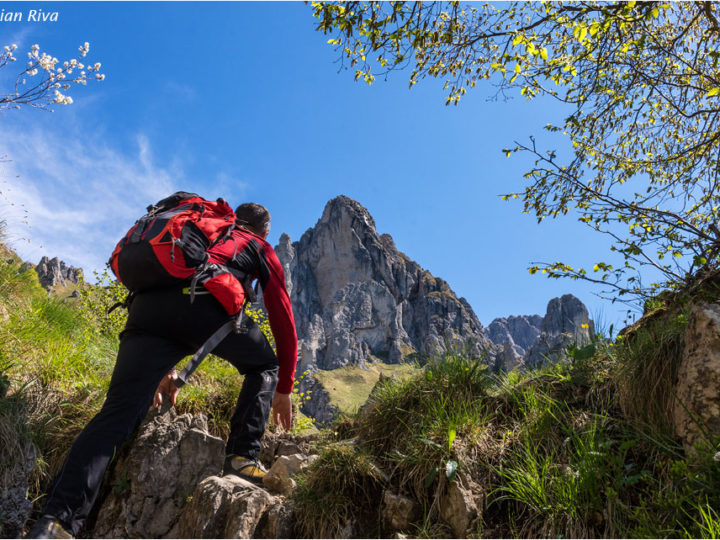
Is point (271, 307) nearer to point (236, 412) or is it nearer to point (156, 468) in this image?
point (236, 412)

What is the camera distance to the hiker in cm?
278

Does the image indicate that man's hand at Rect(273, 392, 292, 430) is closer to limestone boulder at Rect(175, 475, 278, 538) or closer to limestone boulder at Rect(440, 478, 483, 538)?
limestone boulder at Rect(175, 475, 278, 538)

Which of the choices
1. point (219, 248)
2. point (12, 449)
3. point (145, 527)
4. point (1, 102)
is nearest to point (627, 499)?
point (219, 248)

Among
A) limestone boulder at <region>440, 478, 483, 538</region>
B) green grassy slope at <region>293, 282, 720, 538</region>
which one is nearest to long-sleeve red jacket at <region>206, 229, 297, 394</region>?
green grassy slope at <region>293, 282, 720, 538</region>

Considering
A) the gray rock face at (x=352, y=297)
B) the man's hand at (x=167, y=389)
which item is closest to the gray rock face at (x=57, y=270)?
the gray rock face at (x=352, y=297)

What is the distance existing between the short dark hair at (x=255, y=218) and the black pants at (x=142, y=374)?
1.05 meters

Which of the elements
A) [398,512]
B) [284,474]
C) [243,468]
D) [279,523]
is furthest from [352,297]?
[398,512]

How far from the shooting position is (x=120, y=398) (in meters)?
3.05

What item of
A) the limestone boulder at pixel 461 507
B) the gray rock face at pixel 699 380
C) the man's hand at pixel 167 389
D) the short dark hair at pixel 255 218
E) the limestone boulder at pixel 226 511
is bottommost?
the limestone boulder at pixel 226 511

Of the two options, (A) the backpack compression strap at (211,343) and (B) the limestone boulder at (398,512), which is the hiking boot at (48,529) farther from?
(B) the limestone boulder at (398,512)

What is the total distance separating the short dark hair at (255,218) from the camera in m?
4.23

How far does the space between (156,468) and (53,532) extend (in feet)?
4.19

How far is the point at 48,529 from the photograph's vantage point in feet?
8.43

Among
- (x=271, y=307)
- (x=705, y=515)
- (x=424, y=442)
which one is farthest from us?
(x=271, y=307)
